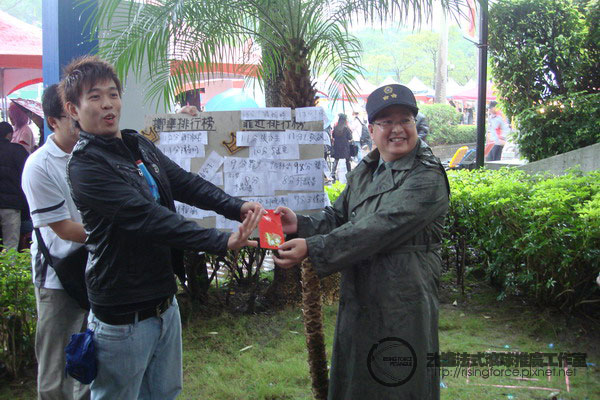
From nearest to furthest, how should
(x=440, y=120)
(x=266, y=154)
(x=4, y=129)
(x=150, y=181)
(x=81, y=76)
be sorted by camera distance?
1. (x=81, y=76)
2. (x=150, y=181)
3. (x=266, y=154)
4. (x=4, y=129)
5. (x=440, y=120)

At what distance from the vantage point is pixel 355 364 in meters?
2.46

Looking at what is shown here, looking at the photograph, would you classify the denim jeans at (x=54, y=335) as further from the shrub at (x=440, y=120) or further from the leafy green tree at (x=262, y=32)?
the shrub at (x=440, y=120)

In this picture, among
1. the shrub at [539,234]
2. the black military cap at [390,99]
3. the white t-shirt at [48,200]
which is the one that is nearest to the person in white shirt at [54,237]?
the white t-shirt at [48,200]

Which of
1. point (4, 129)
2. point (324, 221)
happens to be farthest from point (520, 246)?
point (4, 129)

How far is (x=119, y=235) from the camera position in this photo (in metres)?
2.08

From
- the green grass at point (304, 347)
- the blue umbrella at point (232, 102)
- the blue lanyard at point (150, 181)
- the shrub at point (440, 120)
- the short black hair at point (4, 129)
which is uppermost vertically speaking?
the shrub at point (440, 120)

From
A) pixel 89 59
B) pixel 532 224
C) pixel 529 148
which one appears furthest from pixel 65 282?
pixel 529 148

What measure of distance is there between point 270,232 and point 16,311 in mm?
2339

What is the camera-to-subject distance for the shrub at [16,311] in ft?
12.2

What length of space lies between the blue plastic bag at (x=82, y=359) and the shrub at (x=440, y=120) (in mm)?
24382

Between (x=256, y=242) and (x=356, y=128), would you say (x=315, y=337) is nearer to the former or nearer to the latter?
(x=256, y=242)

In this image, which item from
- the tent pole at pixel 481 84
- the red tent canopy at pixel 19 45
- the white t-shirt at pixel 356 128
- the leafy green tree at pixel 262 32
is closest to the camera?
the leafy green tree at pixel 262 32

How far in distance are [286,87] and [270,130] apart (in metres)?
0.73

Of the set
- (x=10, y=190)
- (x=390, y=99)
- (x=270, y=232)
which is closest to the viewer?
(x=390, y=99)
